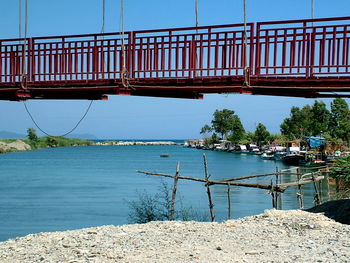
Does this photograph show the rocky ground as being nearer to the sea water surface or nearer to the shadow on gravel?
the shadow on gravel

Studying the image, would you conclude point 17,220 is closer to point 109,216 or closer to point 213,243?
point 109,216

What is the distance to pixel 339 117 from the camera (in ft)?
250

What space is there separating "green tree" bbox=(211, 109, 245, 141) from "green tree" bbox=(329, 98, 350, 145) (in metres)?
66.6

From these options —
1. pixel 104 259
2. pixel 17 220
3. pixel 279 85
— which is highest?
pixel 279 85

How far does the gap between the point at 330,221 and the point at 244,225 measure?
6.86 feet

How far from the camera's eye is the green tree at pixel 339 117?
68512mm

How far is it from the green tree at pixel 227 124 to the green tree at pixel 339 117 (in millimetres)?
66613

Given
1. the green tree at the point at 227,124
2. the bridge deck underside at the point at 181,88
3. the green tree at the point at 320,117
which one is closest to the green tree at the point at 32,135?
the green tree at the point at 227,124

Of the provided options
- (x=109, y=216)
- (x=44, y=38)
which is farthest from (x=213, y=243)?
(x=109, y=216)

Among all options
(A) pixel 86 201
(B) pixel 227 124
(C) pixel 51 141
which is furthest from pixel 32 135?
(A) pixel 86 201

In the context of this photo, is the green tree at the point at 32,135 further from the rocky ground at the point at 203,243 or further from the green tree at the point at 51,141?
the rocky ground at the point at 203,243

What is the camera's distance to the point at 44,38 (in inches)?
538

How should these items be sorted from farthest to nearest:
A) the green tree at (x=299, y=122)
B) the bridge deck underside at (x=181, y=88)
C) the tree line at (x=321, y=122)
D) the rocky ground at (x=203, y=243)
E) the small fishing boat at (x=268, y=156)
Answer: the small fishing boat at (x=268, y=156) → the green tree at (x=299, y=122) → the tree line at (x=321, y=122) → the bridge deck underside at (x=181, y=88) → the rocky ground at (x=203, y=243)

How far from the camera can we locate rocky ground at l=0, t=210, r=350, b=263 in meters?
10.7
